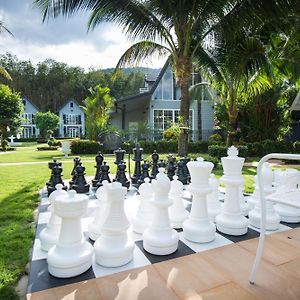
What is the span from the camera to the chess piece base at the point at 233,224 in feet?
7.20

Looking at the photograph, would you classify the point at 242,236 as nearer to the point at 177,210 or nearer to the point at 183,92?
the point at 177,210

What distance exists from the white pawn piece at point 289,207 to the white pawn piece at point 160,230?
1351 mm

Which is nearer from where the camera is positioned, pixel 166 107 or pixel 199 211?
pixel 199 211

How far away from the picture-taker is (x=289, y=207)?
2652 mm

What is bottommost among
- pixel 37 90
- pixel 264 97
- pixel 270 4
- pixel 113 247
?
pixel 113 247

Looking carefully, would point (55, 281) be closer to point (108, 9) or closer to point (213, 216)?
point (213, 216)

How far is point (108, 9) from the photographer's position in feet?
19.9

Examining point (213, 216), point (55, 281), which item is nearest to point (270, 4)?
point (213, 216)

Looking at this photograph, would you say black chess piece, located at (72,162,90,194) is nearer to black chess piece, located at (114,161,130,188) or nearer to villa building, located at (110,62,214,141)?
black chess piece, located at (114,161,130,188)

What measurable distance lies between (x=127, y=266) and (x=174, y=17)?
6021 mm

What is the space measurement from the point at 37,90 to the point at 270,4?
145 feet

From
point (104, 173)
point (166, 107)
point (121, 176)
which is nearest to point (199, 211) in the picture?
point (121, 176)

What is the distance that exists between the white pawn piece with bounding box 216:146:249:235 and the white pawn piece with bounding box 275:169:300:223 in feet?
2.02

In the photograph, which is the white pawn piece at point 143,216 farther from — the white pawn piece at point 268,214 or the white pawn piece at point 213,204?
the white pawn piece at point 268,214
